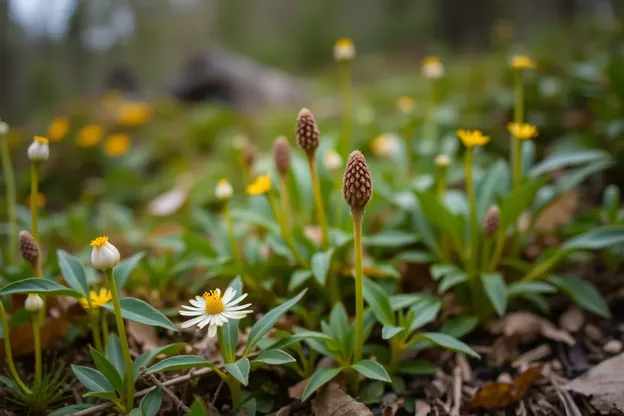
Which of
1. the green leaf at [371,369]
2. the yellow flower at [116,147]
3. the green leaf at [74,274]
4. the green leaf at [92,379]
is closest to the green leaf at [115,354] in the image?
the green leaf at [92,379]

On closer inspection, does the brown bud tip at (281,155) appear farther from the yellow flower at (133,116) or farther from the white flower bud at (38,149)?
the yellow flower at (133,116)

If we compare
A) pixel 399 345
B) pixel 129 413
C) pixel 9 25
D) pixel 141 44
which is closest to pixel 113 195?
pixel 129 413

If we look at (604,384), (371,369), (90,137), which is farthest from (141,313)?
(90,137)

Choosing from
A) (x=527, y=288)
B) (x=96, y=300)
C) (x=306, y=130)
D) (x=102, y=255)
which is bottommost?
(x=527, y=288)

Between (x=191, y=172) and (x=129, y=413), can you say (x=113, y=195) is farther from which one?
(x=129, y=413)

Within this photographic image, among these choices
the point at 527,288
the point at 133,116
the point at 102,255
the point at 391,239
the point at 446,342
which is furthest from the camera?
the point at 133,116

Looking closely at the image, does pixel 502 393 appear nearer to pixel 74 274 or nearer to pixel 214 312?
pixel 214 312

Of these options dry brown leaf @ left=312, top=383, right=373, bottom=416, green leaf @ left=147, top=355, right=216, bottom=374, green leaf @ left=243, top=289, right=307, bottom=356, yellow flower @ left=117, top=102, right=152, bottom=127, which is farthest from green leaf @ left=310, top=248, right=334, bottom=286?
yellow flower @ left=117, top=102, right=152, bottom=127
